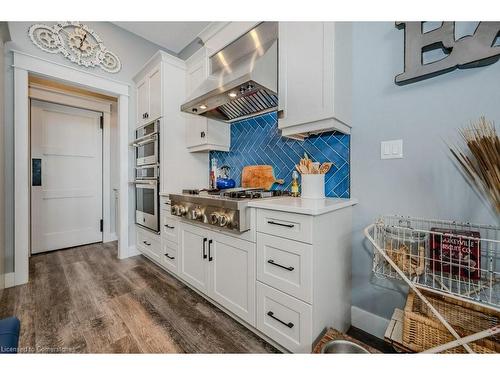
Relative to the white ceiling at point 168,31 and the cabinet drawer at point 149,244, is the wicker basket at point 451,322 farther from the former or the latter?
the white ceiling at point 168,31

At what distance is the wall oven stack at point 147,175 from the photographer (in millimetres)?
2393

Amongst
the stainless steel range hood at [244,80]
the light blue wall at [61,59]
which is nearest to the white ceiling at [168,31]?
the light blue wall at [61,59]

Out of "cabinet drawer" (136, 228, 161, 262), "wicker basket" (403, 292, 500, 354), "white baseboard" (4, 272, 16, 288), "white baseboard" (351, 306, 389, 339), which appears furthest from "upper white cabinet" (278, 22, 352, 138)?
"white baseboard" (4, 272, 16, 288)

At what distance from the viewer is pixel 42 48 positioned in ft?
7.30

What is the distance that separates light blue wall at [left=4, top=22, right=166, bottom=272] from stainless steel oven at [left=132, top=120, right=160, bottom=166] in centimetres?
19

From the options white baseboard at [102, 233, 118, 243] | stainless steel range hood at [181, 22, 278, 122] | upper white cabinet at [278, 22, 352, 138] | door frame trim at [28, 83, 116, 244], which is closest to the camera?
upper white cabinet at [278, 22, 352, 138]

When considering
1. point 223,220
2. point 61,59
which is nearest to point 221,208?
point 223,220

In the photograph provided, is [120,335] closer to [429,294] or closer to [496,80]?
[429,294]

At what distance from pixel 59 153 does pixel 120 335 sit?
2.91 metres

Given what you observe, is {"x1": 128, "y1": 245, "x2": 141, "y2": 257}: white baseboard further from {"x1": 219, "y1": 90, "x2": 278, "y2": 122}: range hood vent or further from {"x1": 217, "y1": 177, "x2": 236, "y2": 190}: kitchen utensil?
Answer: {"x1": 219, "y1": 90, "x2": 278, "y2": 122}: range hood vent

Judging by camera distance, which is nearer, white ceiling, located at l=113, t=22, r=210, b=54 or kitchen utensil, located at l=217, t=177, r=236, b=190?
kitchen utensil, located at l=217, t=177, r=236, b=190

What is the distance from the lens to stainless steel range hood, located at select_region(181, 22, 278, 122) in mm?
1508
